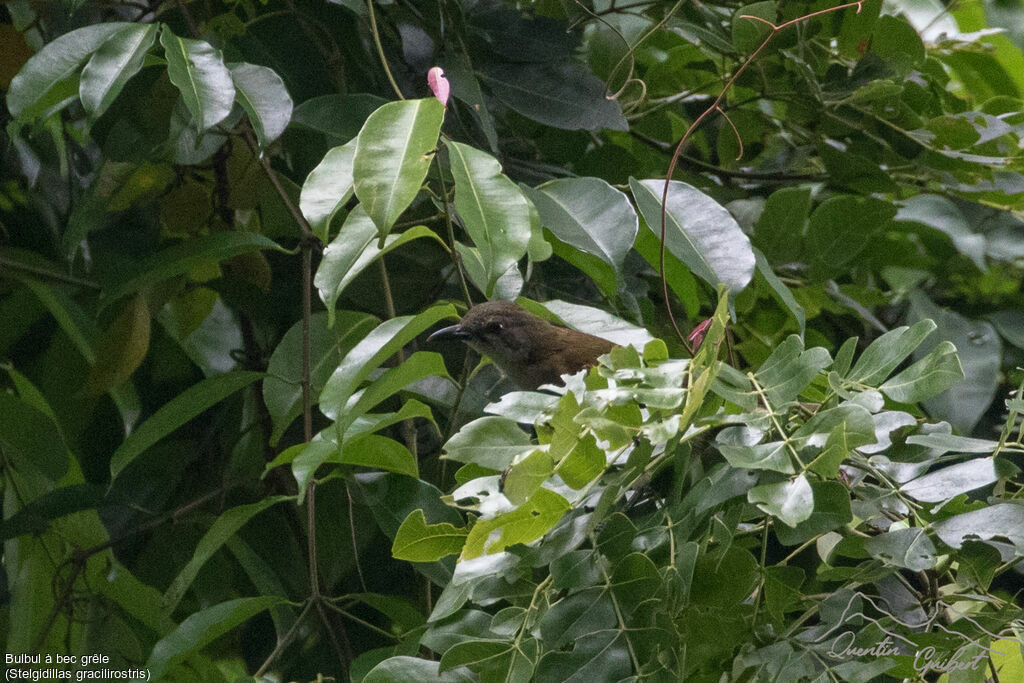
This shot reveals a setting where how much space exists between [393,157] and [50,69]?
0.82 meters

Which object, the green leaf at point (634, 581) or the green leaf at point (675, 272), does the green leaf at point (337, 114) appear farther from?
the green leaf at point (634, 581)

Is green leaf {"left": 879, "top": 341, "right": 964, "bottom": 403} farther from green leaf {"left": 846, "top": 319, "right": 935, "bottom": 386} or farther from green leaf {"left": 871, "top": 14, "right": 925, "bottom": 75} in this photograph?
green leaf {"left": 871, "top": 14, "right": 925, "bottom": 75}

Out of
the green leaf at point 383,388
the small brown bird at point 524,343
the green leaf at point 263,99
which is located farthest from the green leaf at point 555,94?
the green leaf at point 383,388

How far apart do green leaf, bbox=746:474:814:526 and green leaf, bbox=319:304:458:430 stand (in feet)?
1.92

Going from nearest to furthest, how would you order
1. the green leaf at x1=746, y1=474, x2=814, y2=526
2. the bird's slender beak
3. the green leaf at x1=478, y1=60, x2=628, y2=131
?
the green leaf at x1=746, y1=474, x2=814, y2=526, the green leaf at x1=478, y1=60, x2=628, y2=131, the bird's slender beak

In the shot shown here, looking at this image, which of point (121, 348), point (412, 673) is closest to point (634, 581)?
point (412, 673)

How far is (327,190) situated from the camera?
135cm

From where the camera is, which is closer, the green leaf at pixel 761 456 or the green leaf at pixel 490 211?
the green leaf at pixel 761 456

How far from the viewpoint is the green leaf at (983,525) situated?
49.9 inches

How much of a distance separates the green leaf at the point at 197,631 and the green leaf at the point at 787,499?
1.01m

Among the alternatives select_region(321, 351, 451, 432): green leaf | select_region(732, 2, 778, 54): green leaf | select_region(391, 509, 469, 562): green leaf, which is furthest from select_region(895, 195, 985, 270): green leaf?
select_region(391, 509, 469, 562): green leaf

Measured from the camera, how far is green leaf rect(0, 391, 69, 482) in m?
2.08

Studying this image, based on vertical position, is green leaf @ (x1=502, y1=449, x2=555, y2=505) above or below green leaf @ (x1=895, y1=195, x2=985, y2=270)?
above

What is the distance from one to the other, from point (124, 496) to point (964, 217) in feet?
8.05
